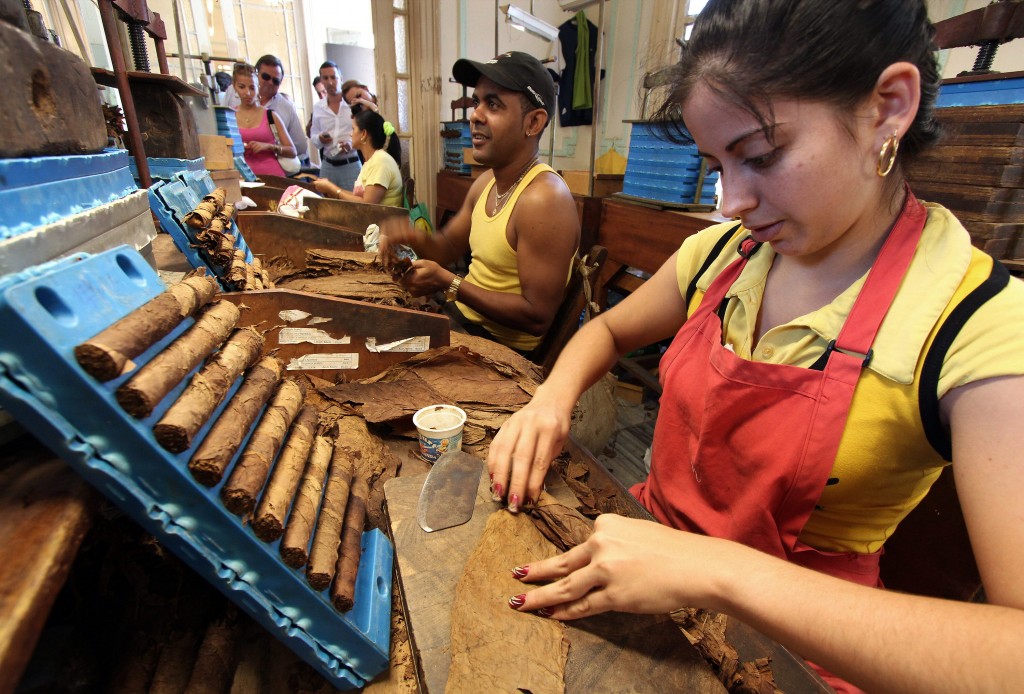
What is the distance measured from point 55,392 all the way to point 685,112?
1022 millimetres

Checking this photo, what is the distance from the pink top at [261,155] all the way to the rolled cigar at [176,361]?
17.5ft

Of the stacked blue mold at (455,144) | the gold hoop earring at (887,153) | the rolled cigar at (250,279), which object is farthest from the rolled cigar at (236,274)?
the stacked blue mold at (455,144)

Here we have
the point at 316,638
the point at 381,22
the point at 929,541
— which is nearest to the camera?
the point at 316,638

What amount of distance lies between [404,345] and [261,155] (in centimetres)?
495

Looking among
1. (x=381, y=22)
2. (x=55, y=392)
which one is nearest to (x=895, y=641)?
(x=55, y=392)

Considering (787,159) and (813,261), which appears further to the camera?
(813,261)

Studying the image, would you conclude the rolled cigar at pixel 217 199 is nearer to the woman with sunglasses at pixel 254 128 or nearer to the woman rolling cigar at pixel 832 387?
the woman rolling cigar at pixel 832 387

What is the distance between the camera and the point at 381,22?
6.99 metres

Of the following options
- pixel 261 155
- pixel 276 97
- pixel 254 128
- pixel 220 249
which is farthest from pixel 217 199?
pixel 276 97

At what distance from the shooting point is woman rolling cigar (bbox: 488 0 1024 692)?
0.66m

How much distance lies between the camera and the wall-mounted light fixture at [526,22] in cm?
275

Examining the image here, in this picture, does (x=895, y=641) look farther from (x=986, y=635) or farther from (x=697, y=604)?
(x=697, y=604)

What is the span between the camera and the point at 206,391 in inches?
27.3

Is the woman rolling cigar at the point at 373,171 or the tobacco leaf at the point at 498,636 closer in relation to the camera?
the tobacco leaf at the point at 498,636
